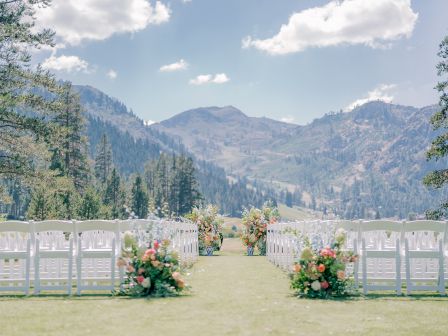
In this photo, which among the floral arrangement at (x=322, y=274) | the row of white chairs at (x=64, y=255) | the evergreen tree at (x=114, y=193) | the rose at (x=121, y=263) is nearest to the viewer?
the floral arrangement at (x=322, y=274)

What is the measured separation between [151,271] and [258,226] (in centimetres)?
1876

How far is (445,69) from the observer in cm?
3450

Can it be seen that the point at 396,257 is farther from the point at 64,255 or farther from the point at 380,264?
the point at 64,255

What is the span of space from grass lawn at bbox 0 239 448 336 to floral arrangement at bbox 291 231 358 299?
37 cm

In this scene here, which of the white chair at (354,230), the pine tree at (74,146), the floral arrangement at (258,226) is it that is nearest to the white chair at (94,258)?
the white chair at (354,230)

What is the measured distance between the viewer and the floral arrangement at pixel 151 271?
1064cm

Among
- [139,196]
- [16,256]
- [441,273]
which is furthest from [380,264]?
[139,196]

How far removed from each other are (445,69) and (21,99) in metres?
25.8

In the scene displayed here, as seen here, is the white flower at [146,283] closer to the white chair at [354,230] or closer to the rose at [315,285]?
the rose at [315,285]

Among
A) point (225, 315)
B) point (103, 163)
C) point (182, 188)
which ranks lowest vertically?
point (225, 315)

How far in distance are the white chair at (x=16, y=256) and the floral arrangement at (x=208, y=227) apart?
17.7m

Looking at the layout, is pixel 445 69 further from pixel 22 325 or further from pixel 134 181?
pixel 134 181

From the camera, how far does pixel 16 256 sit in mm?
11008

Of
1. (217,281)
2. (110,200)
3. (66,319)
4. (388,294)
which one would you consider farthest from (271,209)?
(110,200)
